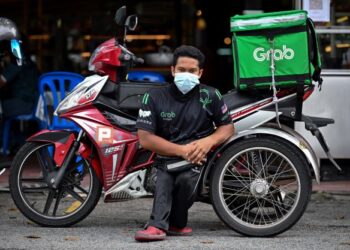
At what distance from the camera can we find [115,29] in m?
15.0

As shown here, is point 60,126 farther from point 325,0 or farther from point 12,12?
point 12,12

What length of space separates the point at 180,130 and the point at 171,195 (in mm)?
486

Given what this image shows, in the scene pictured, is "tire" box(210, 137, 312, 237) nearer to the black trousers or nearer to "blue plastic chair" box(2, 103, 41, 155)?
the black trousers

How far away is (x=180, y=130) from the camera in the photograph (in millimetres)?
6953

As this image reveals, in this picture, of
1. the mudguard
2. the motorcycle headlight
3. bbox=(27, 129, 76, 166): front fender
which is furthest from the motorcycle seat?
bbox=(27, 129, 76, 166): front fender

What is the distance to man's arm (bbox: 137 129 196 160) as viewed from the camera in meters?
6.79

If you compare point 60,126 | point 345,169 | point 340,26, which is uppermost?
point 340,26

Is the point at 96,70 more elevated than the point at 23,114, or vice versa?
the point at 96,70

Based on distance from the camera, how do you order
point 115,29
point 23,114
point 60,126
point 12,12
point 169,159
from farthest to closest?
point 12,12 < point 115,29 < point 23,114 < point 60,126 < point 169,159

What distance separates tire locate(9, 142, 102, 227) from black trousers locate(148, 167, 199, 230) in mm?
680

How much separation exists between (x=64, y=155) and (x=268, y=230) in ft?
5.60

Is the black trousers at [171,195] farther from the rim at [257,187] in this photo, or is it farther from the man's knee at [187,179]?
the rim at [257,187]

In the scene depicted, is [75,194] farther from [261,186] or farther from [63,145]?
[261,186]

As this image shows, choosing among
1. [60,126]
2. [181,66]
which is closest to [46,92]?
[60,126]
